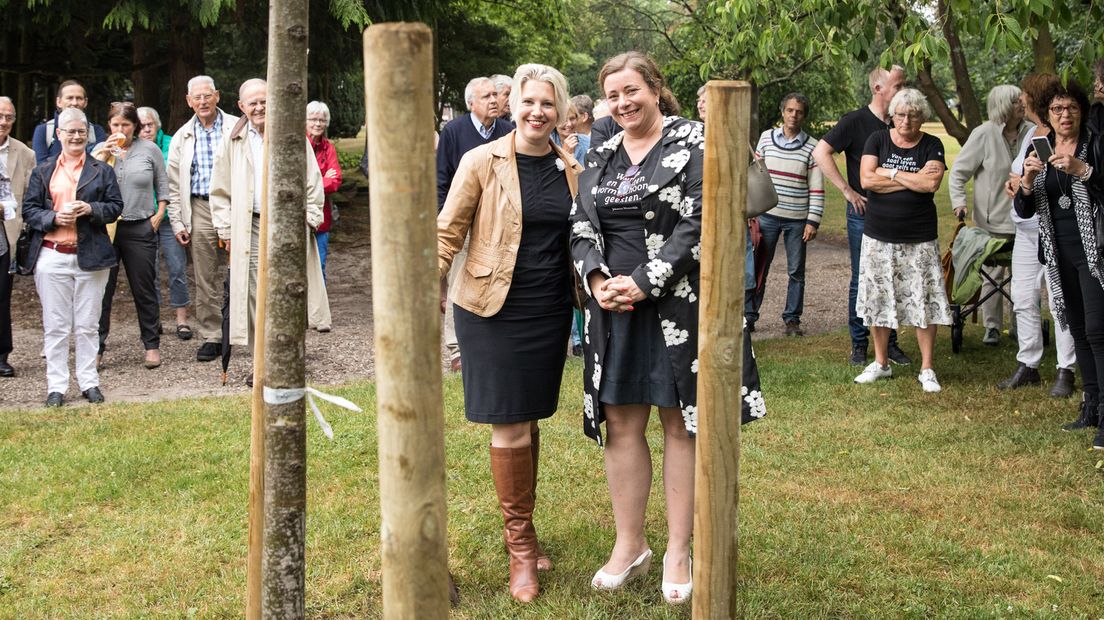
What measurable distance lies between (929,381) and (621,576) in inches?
172

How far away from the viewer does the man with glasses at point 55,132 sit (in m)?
9.17

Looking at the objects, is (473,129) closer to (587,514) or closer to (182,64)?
(587,514)

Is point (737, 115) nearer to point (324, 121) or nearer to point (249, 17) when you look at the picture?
point (324, 121)

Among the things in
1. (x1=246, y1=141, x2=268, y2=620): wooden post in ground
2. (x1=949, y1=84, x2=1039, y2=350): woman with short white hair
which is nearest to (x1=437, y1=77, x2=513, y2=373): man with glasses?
(x1=949, y1=84, x2=1039, y2=350): woman with short white hair

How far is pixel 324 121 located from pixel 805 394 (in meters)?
4.87

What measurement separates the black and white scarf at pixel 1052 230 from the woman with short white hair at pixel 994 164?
4.24 ft

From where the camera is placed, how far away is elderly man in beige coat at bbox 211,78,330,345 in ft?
26.7

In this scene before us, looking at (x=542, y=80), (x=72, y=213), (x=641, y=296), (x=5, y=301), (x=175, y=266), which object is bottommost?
(x=5, y=301)

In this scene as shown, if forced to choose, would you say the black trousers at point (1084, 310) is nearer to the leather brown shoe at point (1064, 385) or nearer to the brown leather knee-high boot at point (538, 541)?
the leather brown shoe at point (1064, 385)

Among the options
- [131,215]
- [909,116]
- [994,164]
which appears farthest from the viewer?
[131,215]

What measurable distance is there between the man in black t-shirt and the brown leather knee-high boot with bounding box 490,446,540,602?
5.14 meters

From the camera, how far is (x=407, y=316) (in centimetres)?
216

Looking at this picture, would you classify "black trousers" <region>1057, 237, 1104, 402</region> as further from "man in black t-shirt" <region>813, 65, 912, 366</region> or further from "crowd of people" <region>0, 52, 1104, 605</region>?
"man in black t-shirt" <region>813, 65, 912, 366</region>

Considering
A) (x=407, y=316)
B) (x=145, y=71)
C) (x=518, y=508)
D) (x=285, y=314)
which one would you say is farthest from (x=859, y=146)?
(x=145, y=71)
